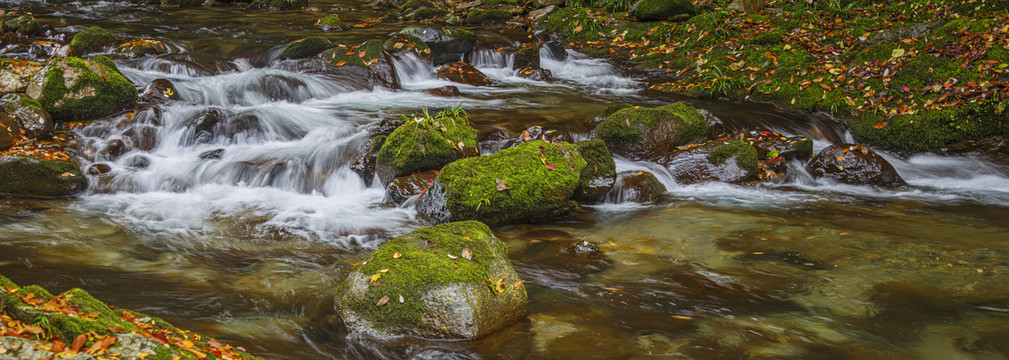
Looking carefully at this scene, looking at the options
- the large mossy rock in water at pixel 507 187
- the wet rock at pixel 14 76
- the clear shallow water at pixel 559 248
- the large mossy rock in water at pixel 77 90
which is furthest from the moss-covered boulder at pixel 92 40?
the large mossy rock in water at pixel 507 187

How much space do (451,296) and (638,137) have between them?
561 centimetres

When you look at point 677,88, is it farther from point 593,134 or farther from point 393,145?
point 393,145

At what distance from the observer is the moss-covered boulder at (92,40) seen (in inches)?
491

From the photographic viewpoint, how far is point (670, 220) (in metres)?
7.39

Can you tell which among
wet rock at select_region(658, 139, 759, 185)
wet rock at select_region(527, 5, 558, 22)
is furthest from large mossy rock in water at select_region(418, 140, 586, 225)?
wet rock at select_region(527, 5, 558, 22)

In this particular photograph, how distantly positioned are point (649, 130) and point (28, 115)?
8.74 metres

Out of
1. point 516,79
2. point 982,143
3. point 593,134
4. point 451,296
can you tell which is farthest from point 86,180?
point 982,143

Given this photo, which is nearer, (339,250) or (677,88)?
(339,250)

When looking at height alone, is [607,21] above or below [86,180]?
above

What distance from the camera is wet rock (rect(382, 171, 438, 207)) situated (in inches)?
308

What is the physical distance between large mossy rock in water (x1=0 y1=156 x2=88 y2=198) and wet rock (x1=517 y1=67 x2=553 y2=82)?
29.2ft

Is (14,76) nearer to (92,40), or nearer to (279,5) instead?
(92,40)

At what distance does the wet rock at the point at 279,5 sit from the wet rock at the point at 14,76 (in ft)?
36.5

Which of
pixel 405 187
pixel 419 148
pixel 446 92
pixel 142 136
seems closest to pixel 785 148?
pixel 419 148
